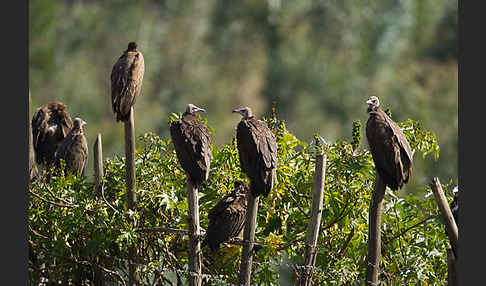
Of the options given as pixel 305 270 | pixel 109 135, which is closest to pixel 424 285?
pixel 305 270

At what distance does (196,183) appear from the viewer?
577 centimetres

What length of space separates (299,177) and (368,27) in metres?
25.1

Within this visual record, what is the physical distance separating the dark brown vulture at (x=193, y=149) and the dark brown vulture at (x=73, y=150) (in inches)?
74.3

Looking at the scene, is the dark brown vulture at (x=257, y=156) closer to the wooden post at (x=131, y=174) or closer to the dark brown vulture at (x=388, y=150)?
the dark brown vulture at (x=388, y=150)

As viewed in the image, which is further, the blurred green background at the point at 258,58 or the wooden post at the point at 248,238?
the blurred green background at the point at 258,58

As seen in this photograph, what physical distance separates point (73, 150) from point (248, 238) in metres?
2.49

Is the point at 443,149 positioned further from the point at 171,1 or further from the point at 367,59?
the point at 171,1

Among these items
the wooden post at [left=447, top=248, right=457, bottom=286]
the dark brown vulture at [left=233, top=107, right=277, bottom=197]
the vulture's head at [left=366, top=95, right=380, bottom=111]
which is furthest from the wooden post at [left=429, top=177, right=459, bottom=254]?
the dark brown vulture at [left=233, top=107, right=277, bottom=197]

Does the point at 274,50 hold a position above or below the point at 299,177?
above

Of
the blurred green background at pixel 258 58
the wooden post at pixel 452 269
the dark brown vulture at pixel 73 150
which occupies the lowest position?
the wooden post at pixel 452 269

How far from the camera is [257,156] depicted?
540cm

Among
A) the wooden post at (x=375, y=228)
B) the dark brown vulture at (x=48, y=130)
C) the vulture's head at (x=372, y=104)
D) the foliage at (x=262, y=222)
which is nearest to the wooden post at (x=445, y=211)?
the wooden post at (x=375, y=228)

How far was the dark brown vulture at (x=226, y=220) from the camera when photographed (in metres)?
5.90

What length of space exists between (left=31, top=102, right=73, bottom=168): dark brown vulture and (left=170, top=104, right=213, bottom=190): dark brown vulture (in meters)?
2.51
